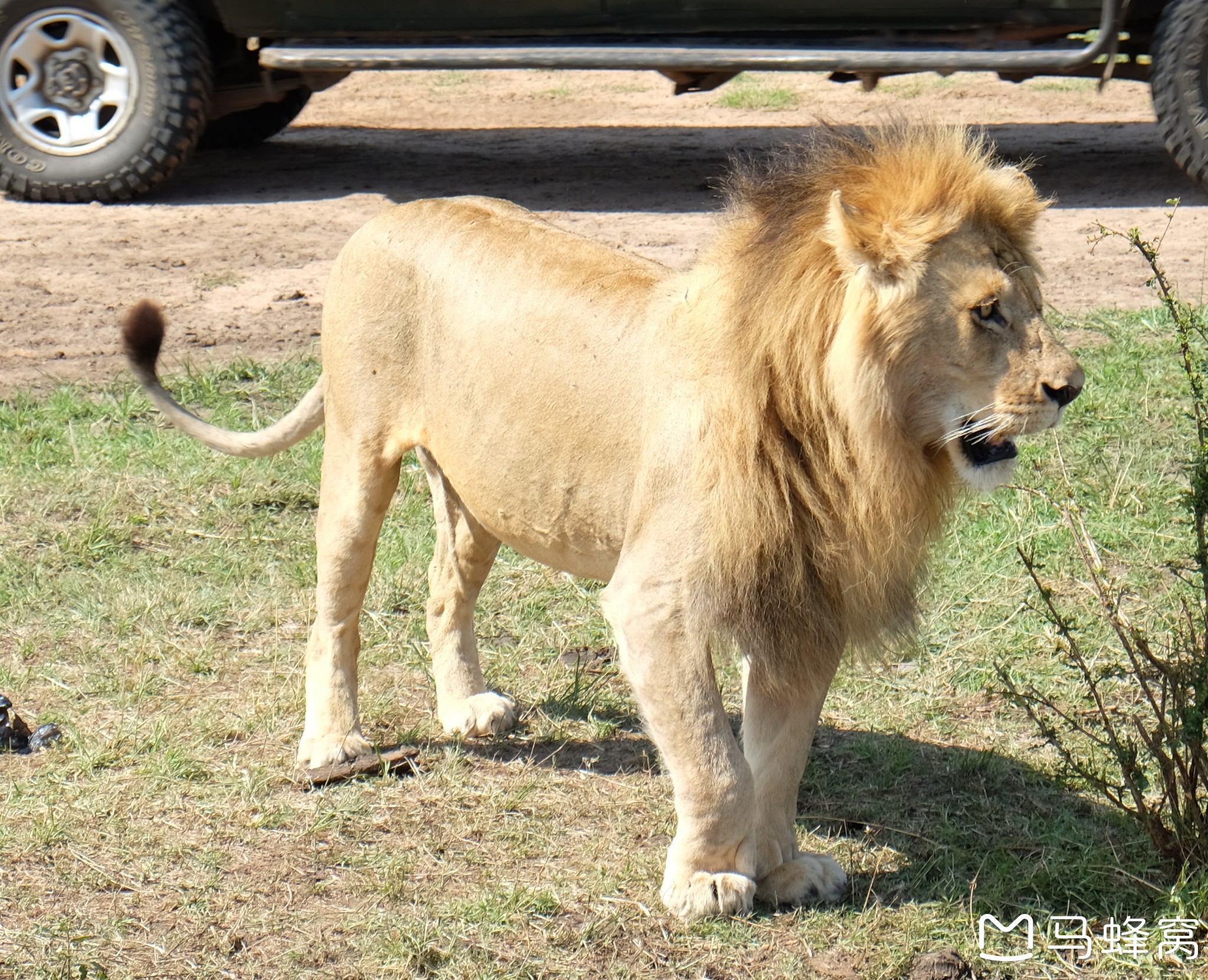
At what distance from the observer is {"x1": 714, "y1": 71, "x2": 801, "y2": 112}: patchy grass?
10913 millimetres

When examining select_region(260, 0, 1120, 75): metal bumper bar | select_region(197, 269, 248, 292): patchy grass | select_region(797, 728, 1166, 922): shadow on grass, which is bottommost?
select_region(797, 728, 1166, 922): shadow on grass

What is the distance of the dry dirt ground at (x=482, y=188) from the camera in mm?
6562

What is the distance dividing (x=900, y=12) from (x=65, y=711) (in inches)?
224

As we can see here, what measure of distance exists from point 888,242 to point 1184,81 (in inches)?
223

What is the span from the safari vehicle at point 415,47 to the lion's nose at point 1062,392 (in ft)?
18.0

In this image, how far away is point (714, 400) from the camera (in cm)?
266

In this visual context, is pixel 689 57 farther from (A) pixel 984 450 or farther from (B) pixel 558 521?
(A) pixel 984 450

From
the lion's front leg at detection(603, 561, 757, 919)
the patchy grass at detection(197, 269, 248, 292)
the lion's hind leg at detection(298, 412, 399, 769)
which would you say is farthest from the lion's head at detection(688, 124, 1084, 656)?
the patchy grass at detection(197, 269, 248, 292)

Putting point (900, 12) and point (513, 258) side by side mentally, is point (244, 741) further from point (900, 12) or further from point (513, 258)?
point (900, 12)

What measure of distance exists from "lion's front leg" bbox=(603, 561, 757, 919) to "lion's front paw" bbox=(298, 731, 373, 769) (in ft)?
3.17

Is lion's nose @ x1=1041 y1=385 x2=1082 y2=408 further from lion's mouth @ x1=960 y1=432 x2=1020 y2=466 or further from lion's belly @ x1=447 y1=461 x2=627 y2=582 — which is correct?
lion's belly @ x1=447 y1=461 x2=627 y2=582

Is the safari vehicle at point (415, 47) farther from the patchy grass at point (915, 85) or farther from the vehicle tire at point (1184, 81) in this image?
the patchy grass at point (915, 85)

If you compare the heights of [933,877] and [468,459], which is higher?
[468,459]

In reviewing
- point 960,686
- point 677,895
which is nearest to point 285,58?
point 960,686
